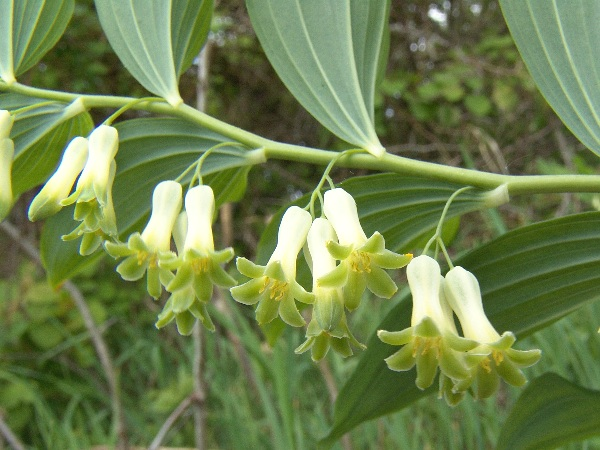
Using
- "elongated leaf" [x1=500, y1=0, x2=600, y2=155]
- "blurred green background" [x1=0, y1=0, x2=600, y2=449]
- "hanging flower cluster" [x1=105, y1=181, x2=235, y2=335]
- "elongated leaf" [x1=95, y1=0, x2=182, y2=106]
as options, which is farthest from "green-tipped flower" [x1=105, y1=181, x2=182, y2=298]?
"blurred green background" [x1=0, y1=0, x2=600, y2=449]

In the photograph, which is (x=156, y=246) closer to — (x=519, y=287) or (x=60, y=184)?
(x=60, y=184)

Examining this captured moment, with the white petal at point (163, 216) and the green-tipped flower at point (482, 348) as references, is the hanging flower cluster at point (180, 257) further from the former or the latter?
the green-tipped flower at point (482, 348)

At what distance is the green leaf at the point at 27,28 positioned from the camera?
1.00 metres

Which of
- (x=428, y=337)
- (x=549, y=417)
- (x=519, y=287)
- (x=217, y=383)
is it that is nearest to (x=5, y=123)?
(x=428, y=337)

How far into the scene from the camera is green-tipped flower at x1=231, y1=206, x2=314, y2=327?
0.73 metres

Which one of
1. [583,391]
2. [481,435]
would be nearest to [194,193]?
[583,391]

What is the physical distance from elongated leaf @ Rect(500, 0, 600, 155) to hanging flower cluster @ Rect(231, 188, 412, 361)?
13.9 inches

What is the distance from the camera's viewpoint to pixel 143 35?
1001mm

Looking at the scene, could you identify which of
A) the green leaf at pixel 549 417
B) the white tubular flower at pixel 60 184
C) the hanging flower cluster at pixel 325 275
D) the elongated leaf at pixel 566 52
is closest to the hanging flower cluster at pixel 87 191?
the white tubular flower at pixel 60 184

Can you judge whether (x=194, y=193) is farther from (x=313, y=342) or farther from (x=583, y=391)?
(x=583, y=391)

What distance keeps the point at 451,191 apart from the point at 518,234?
0.11 meters

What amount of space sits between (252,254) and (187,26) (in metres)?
3.20

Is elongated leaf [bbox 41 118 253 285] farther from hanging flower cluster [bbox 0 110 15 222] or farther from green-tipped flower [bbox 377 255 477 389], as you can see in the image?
green-tipped flower [bbox 377 255 477 389]

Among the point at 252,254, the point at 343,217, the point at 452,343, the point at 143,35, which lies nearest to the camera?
the point at 452,343
